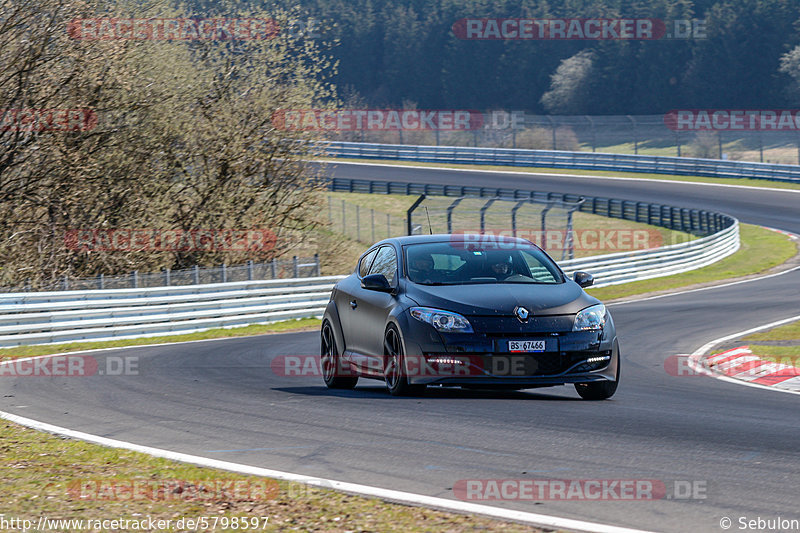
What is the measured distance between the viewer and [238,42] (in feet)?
97.9

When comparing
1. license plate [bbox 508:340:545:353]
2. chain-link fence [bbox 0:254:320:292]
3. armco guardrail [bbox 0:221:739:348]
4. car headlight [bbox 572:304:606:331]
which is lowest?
armco guardrail [bbox 0:221:739:348]

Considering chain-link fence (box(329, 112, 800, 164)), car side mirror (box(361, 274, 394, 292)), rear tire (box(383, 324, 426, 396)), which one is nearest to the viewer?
rear tire (box(383, 324, 426, 396))

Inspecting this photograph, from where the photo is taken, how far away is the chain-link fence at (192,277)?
72.6 feet

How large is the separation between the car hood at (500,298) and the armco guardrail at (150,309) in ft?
39.2

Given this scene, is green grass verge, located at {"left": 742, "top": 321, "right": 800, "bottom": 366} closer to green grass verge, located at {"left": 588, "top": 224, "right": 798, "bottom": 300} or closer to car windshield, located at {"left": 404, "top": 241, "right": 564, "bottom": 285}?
car windshield, located at {"left": 404, "top": 241, "right": 564, "bottom": 285}

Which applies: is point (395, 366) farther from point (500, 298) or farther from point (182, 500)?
point (182, 500)

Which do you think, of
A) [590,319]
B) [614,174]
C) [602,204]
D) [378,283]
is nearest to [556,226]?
[602,204]

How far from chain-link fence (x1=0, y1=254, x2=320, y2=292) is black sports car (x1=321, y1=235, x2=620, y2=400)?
12595 mm

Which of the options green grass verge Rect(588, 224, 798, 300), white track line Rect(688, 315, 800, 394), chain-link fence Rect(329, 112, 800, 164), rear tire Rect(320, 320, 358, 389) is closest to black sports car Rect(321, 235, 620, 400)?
rear tire Rect(320, 320, 358, 389)

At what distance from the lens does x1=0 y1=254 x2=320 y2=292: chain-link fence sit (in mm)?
22125

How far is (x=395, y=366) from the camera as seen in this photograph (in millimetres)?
9688

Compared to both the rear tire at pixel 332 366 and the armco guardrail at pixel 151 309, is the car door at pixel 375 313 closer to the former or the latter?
the rear tire at pixel 332 366

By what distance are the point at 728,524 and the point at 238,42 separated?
26547 mm

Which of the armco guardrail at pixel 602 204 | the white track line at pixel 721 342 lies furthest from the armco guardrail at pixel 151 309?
the armco guardrail at pixel 602 204
